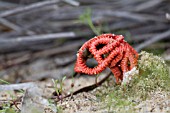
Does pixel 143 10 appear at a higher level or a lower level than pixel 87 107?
higher

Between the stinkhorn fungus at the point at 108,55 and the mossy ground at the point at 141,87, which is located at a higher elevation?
the stinkhorn fungus at the point at 108,55

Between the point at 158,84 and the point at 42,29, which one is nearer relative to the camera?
the point at 158,84

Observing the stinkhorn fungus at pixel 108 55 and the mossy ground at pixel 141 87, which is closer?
the mossy ground at pixel 141 87

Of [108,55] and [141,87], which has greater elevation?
[108,55]

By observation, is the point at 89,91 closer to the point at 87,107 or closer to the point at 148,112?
the point at 87,107

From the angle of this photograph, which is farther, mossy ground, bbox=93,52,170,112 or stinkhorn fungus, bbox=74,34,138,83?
stinkhorn fungus, bbox=74,34,138,83

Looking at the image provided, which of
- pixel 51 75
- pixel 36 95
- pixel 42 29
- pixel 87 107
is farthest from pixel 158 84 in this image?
pixel 42 29

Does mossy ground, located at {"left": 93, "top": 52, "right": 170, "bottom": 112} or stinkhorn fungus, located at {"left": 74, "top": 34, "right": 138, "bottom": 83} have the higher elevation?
stinkhorn fungus, located at {"left": 74, "top": 34, "right": 138, "bottom": 83}

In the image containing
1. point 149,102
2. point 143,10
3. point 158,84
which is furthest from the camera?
point 143,10
